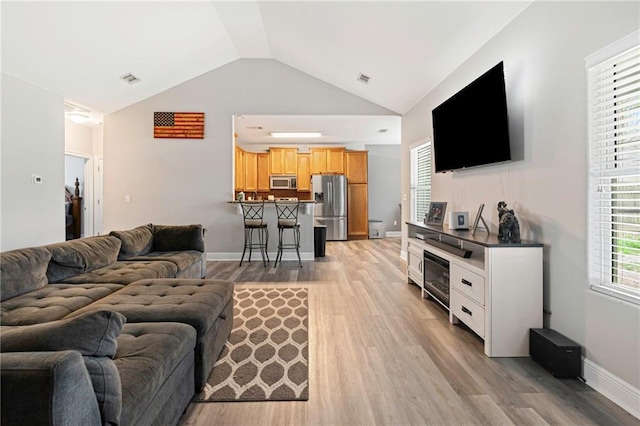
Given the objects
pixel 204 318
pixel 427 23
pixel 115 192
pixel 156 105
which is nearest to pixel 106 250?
pixel 204 318

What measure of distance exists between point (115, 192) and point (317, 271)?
13.0ft

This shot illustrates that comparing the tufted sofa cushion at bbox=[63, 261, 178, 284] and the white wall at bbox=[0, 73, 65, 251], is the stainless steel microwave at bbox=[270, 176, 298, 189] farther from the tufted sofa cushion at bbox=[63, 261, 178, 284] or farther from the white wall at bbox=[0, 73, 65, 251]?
the tufted sofa cushion at bbox=[63, 261, 178, 284]

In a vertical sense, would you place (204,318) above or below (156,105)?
below

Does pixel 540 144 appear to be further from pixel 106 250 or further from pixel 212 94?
pixel 212 94

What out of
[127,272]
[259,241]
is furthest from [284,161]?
[127,272]

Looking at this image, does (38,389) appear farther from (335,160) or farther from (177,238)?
(335,160)

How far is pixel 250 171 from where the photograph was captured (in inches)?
323

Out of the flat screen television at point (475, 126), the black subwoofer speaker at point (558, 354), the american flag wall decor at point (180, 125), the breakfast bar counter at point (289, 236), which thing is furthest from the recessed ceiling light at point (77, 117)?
the black subwoofer speaker at point (558, 354)

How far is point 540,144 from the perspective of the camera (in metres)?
2.30

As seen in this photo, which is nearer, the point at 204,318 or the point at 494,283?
the point at 204,318

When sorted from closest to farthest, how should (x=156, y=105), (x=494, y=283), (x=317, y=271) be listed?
(x=494, y=283), (x=317, y=271), (x=156, y=105)

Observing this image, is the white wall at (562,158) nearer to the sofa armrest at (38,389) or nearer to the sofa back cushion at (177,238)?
the sofa armrest at (38,389)

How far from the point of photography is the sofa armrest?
79 cm

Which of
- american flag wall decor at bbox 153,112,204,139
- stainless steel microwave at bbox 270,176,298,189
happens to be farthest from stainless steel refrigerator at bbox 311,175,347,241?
american flag wall decor at bbox 153,112,204,139
